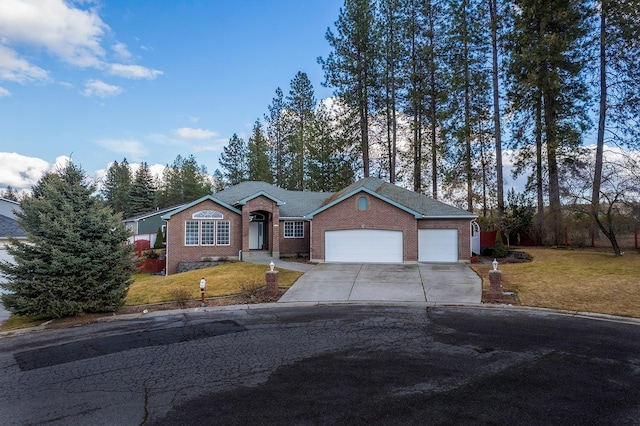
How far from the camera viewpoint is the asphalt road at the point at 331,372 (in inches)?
205

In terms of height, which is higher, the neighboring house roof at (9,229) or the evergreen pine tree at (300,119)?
the evergreen pine tree at (300,119)

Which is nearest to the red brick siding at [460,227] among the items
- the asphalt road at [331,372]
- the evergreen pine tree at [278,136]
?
the asphalt road at [331,372]

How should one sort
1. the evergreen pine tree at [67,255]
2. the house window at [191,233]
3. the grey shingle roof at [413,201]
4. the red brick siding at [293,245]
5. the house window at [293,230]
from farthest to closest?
the house window at [293,230] → the red brick siding at [293,245] → the house window at [191,233] → the grey shingle roof at [413,201] → the evergreen pine tree at [67,255]

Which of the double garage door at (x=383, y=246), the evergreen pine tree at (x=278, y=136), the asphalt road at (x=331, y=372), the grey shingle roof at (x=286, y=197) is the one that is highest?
the evergreen pine tree at (x=278, y=136)

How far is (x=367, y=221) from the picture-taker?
22609 millimetres

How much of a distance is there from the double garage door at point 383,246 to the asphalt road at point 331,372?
11.4 metres

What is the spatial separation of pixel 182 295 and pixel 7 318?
19.8 feet

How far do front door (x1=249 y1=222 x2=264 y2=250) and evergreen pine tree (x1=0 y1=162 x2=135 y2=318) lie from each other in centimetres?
1369

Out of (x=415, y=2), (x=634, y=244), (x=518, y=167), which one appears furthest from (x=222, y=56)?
(x=634, y=244)

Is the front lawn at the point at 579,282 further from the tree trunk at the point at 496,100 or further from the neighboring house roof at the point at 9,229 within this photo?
the neighboring house roof at the point at 9,229

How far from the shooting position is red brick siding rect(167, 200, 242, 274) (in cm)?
2383

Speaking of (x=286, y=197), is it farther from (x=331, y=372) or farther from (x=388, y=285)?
(x=331, y=372)

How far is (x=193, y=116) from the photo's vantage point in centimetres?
2673

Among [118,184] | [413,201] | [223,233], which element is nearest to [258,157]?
[223,233]
